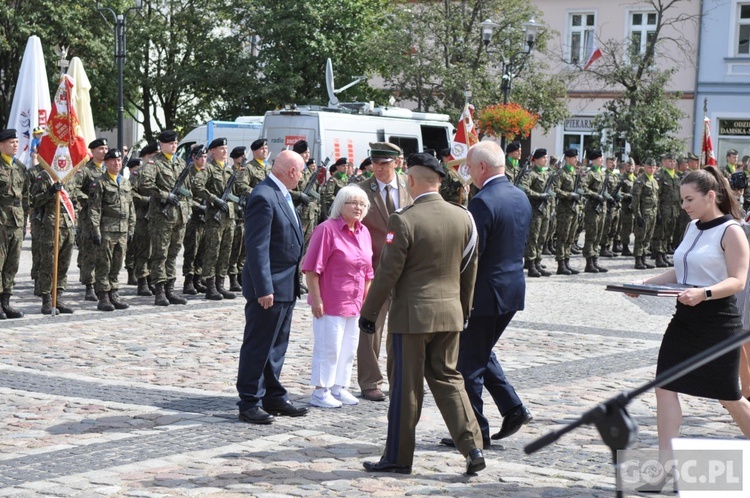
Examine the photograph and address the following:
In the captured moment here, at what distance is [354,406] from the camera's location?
26.8 feet

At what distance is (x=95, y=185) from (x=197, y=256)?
1880mm

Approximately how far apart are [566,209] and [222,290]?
7004 millimetres

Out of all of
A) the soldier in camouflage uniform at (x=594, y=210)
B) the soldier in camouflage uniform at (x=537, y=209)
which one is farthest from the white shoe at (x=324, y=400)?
the soldier in camouflage uniform at (x=594, y=210)

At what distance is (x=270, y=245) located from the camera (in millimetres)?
7609

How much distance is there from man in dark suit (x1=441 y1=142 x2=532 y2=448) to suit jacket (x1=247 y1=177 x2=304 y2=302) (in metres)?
1.41

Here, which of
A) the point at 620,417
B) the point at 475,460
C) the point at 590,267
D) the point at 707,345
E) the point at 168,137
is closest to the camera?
the point at 620,417

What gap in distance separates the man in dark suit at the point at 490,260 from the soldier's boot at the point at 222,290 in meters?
8.20

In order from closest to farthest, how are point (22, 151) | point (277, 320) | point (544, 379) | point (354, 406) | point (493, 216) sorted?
point (493, 216) < point (277, 320) < point (354, 406) < point (544, 379) < point (22, 151)

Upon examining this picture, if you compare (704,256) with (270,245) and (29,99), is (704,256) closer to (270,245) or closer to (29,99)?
(270,245)

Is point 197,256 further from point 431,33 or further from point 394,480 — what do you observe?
point 431,33

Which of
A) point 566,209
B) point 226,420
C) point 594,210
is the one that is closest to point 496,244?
point 226,420

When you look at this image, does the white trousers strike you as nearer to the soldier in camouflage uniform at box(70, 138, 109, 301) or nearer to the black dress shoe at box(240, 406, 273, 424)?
the black dress shoe at box(240, 406, 273, 424)

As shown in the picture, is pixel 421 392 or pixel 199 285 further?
pixel 199 285

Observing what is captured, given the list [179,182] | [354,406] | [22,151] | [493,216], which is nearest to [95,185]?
[179,182]
